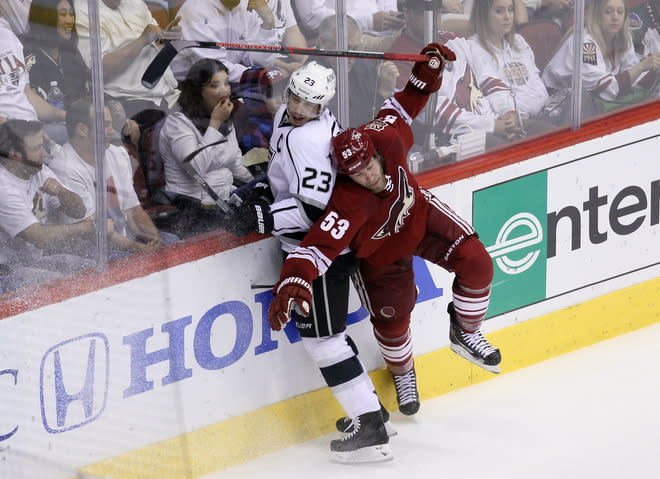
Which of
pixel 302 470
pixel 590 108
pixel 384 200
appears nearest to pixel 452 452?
pixel 302 470

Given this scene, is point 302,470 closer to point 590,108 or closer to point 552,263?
point 552,263

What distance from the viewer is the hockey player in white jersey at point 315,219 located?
3.39m

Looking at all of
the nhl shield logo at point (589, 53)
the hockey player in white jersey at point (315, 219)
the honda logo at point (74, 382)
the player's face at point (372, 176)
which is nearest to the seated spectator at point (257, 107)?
the hockey player in white jersey at point (315, 219)

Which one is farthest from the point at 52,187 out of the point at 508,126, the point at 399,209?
the point at 508,126

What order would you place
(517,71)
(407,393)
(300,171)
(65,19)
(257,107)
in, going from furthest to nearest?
(517,71) < (407,393) < (257,107) < (300,171) < (65,19)

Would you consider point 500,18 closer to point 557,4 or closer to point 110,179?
point 557,4

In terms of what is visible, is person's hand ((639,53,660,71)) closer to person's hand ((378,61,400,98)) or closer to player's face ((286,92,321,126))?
person's hand ((378,61,400,98))

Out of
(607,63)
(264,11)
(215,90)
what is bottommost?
(607,63)

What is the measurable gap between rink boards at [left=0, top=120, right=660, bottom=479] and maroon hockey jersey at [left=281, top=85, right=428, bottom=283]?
0.31 m

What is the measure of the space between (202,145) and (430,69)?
0.77 metres

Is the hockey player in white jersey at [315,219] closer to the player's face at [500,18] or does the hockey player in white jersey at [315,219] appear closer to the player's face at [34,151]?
the player's face at [34,151]

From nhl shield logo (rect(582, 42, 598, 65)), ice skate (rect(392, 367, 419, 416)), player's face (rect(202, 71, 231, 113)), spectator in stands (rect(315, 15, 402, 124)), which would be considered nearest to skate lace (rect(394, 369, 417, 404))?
ice skate (rect(392, 367, 419, 416))

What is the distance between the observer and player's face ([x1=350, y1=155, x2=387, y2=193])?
3.39 meters

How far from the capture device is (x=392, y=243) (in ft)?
12.0
